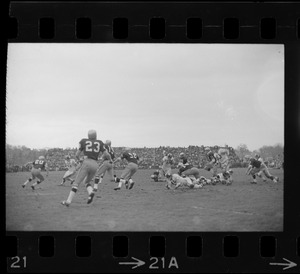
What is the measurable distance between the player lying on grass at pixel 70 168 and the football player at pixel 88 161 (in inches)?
2.1

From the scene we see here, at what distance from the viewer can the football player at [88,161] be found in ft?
26.1

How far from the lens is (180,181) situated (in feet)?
26.6

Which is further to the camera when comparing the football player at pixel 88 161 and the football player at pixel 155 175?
the football player at pixel 155 175

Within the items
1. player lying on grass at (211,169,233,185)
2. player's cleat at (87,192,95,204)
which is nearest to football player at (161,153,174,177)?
player lying on grass at (211,169,233,185)

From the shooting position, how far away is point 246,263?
7758 millimetres

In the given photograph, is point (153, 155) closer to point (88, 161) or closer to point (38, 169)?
point (88, 161)

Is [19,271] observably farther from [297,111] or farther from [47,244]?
[297,111]

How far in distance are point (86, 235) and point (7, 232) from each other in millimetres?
916

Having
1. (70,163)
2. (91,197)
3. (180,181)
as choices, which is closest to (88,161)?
(70,163)

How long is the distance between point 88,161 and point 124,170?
0.48 m

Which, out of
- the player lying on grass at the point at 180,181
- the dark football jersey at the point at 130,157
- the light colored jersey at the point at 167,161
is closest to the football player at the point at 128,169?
the dark football jersey at the point at 130,157

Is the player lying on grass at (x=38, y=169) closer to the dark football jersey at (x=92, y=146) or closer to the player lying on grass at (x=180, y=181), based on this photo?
the dark football jersey at (x=92, y=146)

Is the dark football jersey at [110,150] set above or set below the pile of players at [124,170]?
above

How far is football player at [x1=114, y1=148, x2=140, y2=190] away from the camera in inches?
314
